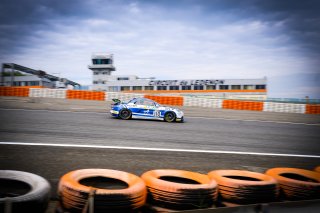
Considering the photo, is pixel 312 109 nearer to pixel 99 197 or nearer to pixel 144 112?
pixel 144 112

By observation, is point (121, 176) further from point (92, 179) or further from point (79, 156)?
point (79, 156)

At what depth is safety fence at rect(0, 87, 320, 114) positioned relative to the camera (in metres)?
22.7

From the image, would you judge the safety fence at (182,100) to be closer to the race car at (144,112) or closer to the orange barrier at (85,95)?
the orange barrier at (85,95)

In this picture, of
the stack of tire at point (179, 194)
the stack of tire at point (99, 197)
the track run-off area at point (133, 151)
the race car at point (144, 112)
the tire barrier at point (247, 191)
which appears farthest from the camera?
the race car at point (144, 112)


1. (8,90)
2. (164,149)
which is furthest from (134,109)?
(8,90)

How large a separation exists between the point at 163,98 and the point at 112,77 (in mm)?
45152

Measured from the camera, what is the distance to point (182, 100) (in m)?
24.2

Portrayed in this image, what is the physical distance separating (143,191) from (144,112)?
335 inches

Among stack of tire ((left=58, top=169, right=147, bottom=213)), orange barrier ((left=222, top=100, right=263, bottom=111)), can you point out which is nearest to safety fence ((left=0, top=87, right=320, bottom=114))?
orange barrier ((left=222, top=100, right=263, bottom=111))

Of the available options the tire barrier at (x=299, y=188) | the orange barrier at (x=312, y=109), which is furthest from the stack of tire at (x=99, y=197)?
the orange barrier at (x=312, y=109)

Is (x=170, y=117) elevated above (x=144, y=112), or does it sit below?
below

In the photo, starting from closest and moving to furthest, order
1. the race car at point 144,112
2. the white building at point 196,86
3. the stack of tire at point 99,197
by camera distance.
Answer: the stack of tire at point 99,197
the race car at point 144,112
the white building at point 196,86

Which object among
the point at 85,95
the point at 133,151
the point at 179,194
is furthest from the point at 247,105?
the point at 179,194

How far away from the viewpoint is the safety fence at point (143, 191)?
7.48ft
